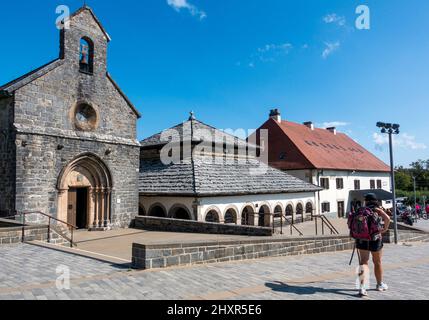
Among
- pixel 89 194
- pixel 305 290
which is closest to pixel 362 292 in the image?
pixel 305 290

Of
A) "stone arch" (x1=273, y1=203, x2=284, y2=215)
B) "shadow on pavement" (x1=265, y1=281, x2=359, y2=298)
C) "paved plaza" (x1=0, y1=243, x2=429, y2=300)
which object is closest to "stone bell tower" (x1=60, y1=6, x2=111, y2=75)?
"paved plaza" (x1=0, y1=243, x2=429, y2=300)

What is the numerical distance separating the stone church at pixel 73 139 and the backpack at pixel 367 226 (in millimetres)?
13524

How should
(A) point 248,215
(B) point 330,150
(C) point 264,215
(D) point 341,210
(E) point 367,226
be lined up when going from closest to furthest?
1. (E) point 367,226
2. (A) point 248,215
3. (C) point 264,215
4. (D) point 341,210
5. (B) point 330,150

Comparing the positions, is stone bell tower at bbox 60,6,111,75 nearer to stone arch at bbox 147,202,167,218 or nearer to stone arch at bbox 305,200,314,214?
stone arch at bbox 147,202,167,218

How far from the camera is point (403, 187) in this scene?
220 feet

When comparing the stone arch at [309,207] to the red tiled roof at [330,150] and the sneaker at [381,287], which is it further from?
the sneaker at [381,287]

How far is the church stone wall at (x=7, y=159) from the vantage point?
14.9m

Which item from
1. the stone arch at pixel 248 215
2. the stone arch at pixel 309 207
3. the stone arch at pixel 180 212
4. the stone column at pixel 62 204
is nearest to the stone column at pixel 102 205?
the stone column at pixel 62 204

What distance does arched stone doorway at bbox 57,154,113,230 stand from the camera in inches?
692

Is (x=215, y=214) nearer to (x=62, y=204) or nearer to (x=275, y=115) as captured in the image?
(x=62, y=204)

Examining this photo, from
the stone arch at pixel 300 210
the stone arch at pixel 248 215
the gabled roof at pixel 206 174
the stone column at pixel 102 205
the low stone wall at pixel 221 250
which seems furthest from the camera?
the stone arch at pixel 300 210

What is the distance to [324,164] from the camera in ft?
116

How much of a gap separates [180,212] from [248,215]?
15.0 feet
